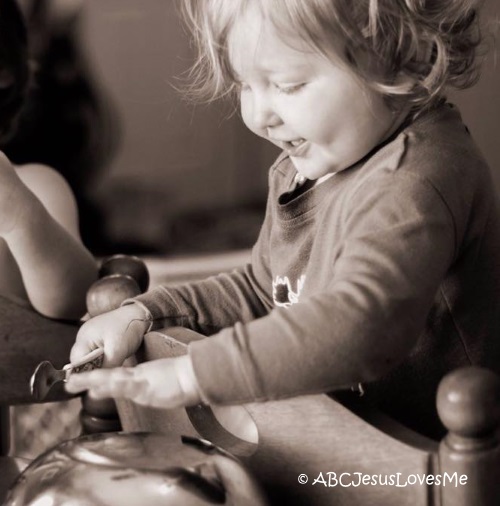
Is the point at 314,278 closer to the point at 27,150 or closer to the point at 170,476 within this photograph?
the point at 170,476

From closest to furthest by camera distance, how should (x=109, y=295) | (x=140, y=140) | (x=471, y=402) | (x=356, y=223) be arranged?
→ (x=471, y=402) < (x=356, y=223) < (x=109, y=295) < (x=140, y=140)

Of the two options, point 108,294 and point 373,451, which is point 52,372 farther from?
point 373,451

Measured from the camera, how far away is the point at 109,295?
73cm

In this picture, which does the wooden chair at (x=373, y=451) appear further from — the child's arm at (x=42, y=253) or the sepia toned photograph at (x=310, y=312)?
the child's arm at (x=42, y=253)

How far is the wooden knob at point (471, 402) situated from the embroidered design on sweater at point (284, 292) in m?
0.24

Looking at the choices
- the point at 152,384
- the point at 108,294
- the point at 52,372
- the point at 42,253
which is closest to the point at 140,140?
the point at 42,253

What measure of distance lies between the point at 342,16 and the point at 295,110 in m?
0.06

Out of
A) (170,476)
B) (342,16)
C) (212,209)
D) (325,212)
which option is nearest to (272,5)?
(342,16)

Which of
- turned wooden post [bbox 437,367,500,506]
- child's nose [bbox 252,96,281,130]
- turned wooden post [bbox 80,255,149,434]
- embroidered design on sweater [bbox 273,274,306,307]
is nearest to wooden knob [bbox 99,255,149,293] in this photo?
turned wooden post [bbox 80,255,149,434]

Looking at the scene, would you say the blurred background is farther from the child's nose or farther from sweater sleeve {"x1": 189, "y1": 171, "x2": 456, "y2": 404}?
sweater sleeve {"x1": 189, "y1": 171, "x2": 456, "y2": 404}

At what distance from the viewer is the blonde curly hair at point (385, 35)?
22.7 inches

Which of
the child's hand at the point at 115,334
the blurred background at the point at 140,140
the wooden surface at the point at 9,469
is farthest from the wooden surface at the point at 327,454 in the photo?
the blurred background at the point at 140,140

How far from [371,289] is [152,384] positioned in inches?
5.1

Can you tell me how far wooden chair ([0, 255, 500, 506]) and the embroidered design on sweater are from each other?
0.36ft
